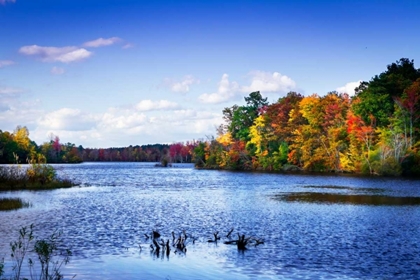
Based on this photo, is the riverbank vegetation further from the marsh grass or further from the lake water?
the marsh grass

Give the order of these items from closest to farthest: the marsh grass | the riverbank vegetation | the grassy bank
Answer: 1. the marsh grass
2. the grassy bank
3. the riverbank vegetation

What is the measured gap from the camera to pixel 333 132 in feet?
291

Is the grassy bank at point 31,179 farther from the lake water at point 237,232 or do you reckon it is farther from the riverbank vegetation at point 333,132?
the riverbank vegetation at point 333,132

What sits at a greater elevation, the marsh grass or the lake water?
the marsh grass

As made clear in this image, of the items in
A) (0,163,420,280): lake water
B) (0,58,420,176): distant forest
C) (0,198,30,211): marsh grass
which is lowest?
(0,163,420,280): lake water

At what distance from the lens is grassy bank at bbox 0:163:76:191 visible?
1939 inches

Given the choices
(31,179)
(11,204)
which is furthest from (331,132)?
(11,204)

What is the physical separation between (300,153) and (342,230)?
247 ft

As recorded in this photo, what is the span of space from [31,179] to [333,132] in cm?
5678

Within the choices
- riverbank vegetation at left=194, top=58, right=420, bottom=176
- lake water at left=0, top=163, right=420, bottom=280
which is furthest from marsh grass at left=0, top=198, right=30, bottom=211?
riverbank vegetation at left=194, top=58, right=420, bottom=176

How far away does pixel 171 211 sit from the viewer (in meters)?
34.2

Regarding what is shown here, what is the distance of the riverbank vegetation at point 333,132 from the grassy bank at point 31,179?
165 feet

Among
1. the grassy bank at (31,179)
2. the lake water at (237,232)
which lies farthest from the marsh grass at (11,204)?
the grassy bank at (31,179)

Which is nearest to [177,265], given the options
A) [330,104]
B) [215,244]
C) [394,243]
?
[215,244]
